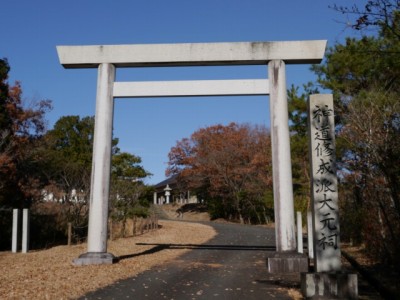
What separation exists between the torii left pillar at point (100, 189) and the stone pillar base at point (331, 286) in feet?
18.0

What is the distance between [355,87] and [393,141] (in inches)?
252

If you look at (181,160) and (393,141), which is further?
(181,160)

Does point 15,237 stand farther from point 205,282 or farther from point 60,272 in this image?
point 205,282

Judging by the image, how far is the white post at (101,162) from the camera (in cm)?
1011

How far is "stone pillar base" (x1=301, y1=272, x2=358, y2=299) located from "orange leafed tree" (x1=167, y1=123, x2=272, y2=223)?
24.2 meters

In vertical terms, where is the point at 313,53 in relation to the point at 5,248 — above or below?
above

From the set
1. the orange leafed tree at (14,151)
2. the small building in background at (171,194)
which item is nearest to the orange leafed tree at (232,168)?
the small building in background at (171,194)

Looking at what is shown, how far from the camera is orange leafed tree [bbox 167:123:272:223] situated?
106 feet

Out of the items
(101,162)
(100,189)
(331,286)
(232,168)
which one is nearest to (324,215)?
(331,286)

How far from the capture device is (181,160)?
134ft

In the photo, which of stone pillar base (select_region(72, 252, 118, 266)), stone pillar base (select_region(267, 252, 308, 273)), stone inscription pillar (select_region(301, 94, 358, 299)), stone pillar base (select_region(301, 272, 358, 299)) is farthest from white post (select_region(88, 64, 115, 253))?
stone pillar base (select_region(301, 272, 358, 299))

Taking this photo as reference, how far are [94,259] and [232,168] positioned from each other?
24.6 m

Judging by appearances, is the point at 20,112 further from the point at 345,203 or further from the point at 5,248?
the point at 345,203

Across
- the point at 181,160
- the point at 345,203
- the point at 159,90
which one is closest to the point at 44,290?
the point at 159,90
